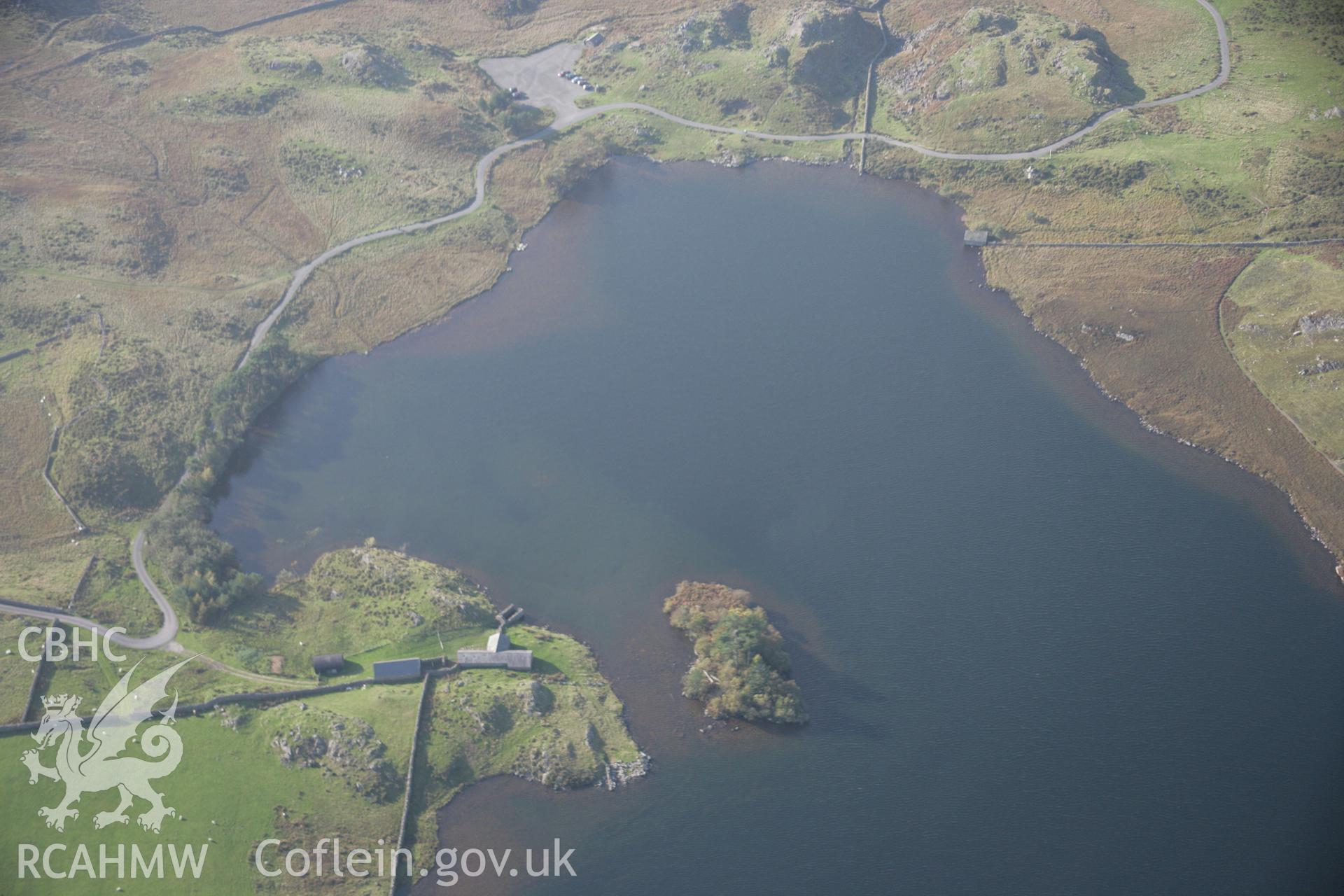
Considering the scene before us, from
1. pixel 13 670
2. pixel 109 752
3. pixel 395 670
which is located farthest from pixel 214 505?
pixel 395 670

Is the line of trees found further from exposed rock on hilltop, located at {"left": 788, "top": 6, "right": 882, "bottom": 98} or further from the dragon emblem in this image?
exposed rock on hilltop, located at {"left": 788, "top": 6, "right": 882, "bottom": 98}

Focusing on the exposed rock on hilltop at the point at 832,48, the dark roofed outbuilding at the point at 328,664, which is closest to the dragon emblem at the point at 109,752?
the dark roofed outbuilding at the point at 328,664

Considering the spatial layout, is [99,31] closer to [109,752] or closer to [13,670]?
[13,670]

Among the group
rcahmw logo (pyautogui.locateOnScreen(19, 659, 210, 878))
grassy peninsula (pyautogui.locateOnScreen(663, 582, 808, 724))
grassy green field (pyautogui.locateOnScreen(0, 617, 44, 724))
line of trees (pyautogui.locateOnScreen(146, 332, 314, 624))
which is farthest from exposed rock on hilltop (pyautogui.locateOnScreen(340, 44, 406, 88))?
grassy peninsula (pyautogui.locateOnScreen(663, 582, 808, 724))

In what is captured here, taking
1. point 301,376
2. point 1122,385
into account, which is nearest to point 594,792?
point 301,376

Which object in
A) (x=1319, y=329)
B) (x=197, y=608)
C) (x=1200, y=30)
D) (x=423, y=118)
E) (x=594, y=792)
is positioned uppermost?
(x=1200, y=30)

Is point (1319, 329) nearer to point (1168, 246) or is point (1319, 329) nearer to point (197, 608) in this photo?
point (1168, 246)

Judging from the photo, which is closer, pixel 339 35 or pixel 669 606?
pixel 669 606

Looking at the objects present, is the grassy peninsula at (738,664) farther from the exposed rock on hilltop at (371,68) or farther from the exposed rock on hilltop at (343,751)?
the exposed rock on hilltop at (371,68)
